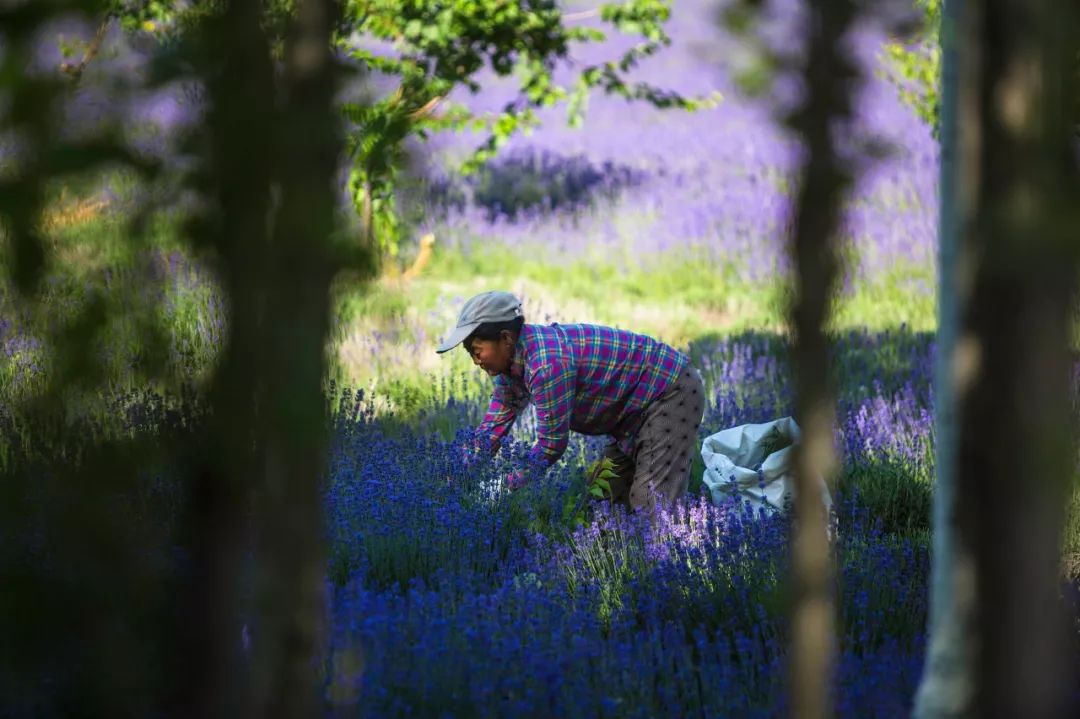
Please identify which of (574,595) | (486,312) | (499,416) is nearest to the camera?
(574,595)

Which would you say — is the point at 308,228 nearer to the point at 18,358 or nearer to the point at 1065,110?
the point at 1065,110

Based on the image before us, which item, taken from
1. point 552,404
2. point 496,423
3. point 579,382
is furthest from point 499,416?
point 552,404

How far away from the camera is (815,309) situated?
1.32 meters

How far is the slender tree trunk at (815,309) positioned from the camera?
4.20 feet

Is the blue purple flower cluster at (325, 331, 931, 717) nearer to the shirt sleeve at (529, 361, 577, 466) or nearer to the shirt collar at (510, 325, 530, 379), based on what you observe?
the shirt sleeve at (529, 361, 577, 466)

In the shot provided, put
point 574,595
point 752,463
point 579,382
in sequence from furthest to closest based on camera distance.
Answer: point 752,463 < point 579,382 < point 574,595

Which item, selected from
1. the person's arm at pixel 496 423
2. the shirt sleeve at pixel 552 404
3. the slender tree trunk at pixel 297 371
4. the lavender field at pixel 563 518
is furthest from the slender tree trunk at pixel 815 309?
the person's arm at pixel 496 423

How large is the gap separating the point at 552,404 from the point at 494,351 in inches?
11.3

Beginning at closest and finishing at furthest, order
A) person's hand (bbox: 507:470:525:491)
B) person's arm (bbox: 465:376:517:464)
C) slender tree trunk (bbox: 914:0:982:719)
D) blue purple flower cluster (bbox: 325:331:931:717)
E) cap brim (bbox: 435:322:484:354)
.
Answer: slender tree trunk (bbox: 914:0:982:719)
blue purple flower cluster (bbox: 325:331:931:717)
cap brim (bbox: 435:322:484:354)
person's hand (bbox: 507:470:525:491)
person's arm (bbox: 465:376:517:464)

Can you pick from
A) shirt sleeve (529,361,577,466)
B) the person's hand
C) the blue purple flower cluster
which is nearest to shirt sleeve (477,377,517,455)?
the blue purple flower cluster

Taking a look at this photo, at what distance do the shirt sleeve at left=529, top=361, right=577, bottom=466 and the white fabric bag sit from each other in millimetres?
787

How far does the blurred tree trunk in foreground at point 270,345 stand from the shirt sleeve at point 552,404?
2.75 meters

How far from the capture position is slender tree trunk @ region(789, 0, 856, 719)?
4.20 feet

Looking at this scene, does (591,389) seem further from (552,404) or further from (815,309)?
(815,309)
